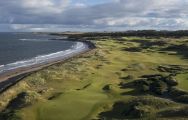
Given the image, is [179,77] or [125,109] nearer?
[125,109]

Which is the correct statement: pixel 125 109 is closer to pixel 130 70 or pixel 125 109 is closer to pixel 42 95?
pixel 42 95

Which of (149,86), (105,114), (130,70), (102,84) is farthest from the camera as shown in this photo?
(130,70)

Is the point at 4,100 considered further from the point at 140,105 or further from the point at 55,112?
the point at 140,105

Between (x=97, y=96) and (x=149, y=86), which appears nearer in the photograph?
(x=97, y=96)

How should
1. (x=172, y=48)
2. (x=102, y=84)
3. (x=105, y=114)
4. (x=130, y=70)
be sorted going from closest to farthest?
(x=105, y=114)
(x=102, y=84)
(x=130, y=70)
(x=172, y=48)

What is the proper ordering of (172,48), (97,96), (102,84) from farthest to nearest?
(172,48), (102,84), (97,96)

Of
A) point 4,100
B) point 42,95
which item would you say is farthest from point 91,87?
point 4,100

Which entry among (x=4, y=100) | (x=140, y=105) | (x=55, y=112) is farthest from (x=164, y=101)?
(x=4, y=100)

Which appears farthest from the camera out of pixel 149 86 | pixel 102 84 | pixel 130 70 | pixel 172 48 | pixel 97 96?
pixel 172 48
